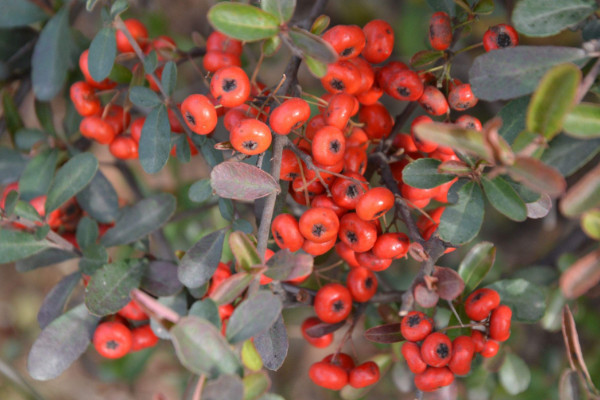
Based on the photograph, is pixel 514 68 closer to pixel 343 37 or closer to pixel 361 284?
pixel 343 37

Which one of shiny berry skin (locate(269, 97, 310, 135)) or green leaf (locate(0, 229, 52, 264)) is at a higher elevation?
shiny berry skin (locate(269, 97, 310, 135))

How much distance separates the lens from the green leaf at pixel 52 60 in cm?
163

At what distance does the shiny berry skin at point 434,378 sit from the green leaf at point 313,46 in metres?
0.74

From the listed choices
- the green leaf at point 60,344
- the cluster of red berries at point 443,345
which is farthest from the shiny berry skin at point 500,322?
the green leaf at point 60,344

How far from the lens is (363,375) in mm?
1416

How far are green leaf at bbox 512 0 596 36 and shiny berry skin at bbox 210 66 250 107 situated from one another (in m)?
0.60

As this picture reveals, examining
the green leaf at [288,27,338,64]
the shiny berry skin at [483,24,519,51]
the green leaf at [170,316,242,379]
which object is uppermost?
the green leaf at [288,27,338,64]

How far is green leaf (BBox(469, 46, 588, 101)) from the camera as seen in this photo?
0.99 m

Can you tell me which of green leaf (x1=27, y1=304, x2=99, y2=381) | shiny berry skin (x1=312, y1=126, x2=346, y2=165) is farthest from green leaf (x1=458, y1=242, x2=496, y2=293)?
green leaf (x1=27, y1=304, x2=99, y2=381)

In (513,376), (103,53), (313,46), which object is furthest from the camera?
(513,376)

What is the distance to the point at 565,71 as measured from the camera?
2.68ft

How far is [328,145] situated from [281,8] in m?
0.30

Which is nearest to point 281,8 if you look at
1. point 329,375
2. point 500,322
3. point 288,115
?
point 288,115

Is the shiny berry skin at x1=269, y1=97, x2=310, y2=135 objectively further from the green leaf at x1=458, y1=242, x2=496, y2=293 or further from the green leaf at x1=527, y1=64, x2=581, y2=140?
the green leaf at x1=458, y1=242, x2=496, y2=293
